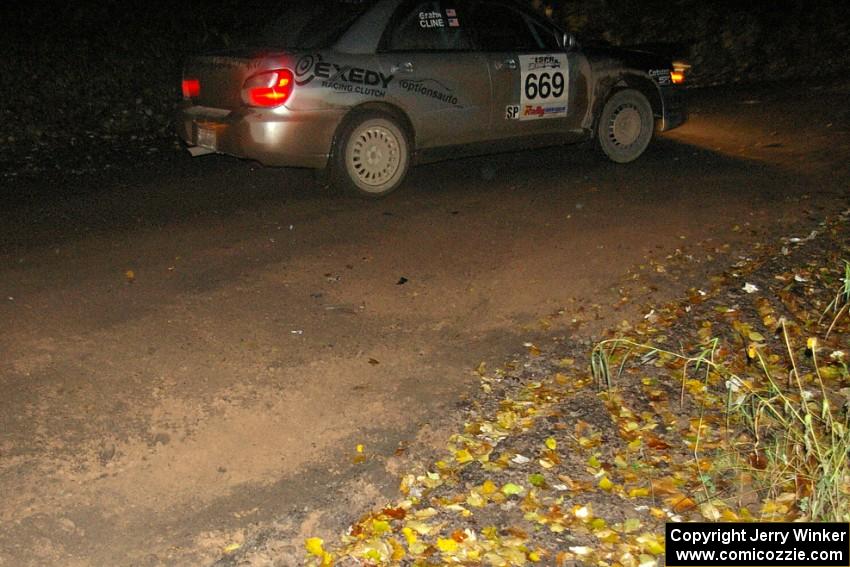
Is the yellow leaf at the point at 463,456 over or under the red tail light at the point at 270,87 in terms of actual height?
under

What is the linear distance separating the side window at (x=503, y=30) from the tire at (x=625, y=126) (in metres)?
1.11

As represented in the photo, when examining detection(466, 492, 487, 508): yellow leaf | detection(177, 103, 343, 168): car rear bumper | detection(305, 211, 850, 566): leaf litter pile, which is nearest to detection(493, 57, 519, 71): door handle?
detection(177, 103, 343, 168): car rear bumper

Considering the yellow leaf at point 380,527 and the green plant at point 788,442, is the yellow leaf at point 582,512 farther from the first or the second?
the yellow leaf at point 380,527

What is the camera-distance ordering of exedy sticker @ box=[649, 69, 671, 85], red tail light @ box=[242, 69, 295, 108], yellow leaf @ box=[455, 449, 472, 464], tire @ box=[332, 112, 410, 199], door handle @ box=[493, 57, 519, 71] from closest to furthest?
yellow leaf @ box=[455, 449, 472, 464], red tail light @ box=[242, 69, 295, 108], tire @ box=[332, 112, 410, 199], door handle @ box=[493, 57, 519, 71], exedy sticker @ box=[649, 69, 671, 85]

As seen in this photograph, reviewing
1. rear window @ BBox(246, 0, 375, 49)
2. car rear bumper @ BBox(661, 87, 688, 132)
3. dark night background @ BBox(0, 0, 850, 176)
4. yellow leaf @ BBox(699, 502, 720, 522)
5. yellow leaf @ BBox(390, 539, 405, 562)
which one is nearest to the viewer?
yellow leaf @ BBox(390, 539, 405, 562)

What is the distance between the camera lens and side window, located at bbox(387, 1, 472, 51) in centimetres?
812

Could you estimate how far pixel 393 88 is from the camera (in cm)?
804

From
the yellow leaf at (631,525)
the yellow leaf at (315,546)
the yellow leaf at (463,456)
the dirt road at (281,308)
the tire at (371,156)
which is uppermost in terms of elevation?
the tire at (371,156)

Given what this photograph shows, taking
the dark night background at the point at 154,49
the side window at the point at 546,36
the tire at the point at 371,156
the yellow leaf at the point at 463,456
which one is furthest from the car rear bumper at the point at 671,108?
the yellow leaf at the point at 463,456

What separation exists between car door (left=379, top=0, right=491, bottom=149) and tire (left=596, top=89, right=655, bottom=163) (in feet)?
4.85

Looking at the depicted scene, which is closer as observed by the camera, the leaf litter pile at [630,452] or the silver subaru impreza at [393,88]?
the leaf litter pile at [630,452]

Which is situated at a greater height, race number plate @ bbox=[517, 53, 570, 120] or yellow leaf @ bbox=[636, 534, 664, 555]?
race number plate @ bbox=[517, 53, 570, 120]

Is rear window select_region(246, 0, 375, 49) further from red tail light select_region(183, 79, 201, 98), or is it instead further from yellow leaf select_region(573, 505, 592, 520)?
yellow leaf select_region(573, 505, 592, 520)

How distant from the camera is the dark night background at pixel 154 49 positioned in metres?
11.2
